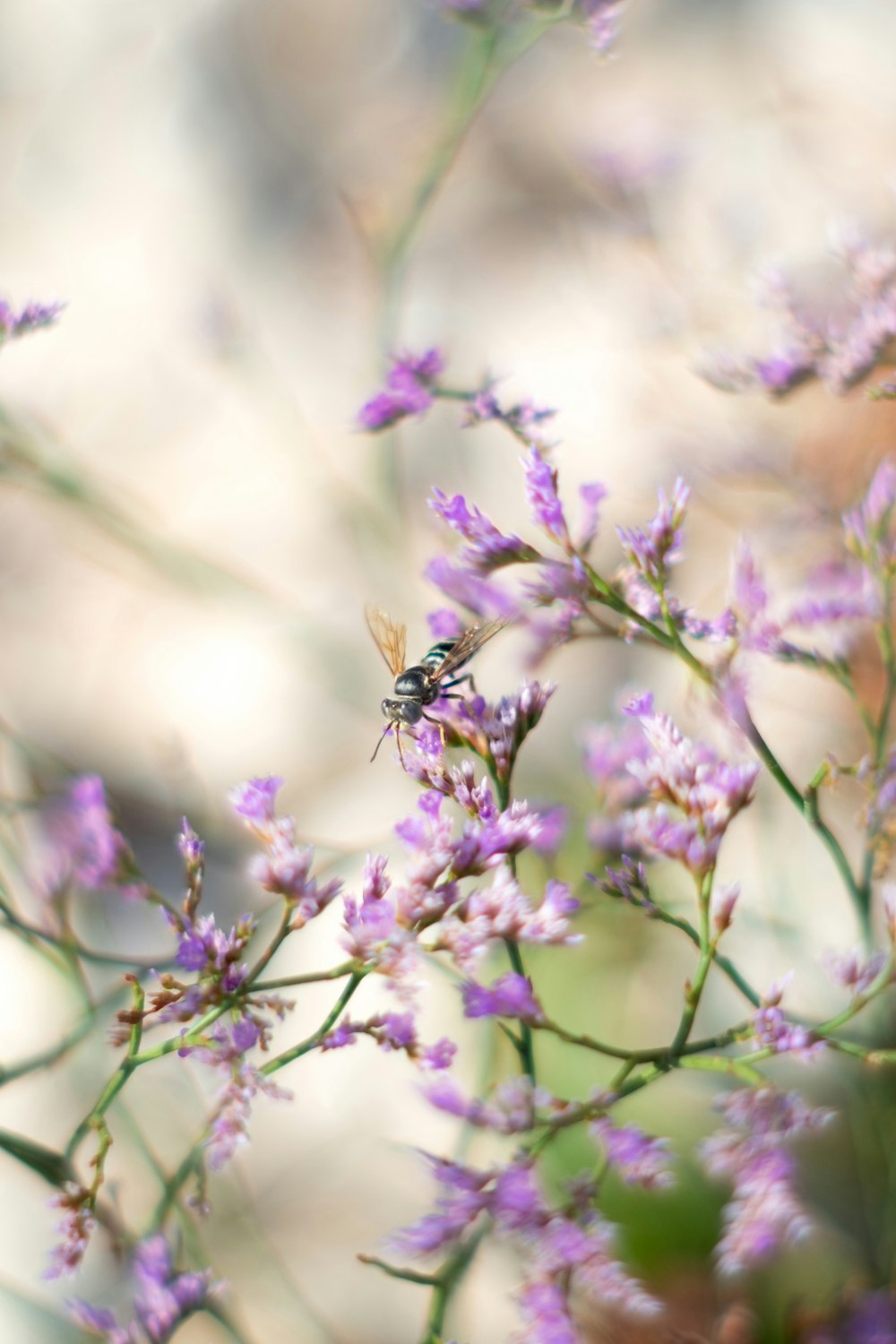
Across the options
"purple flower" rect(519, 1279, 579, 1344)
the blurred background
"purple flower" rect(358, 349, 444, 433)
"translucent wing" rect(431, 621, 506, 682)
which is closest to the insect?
"translucent wing" rect(431, 621, 506, 682)

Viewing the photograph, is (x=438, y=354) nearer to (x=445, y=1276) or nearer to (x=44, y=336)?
(x=445, y=1276)

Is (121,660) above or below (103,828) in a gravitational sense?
above

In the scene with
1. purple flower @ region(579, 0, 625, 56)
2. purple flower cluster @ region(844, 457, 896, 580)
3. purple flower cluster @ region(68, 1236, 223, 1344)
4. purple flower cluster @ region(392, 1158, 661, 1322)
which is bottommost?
purple flower cluster @ region(68, 1236, 223, 1344)

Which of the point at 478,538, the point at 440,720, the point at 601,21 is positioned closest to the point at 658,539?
the point at 478,538

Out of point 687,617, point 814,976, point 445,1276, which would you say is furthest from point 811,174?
point 445,1276

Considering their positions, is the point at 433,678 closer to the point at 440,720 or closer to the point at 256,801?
the point at 440,720

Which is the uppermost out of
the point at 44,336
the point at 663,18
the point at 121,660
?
the point at 663,18

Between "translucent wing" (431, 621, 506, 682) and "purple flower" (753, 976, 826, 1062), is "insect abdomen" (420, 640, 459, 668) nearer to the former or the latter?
"translucent wing" (431, 621, 506, 682)
